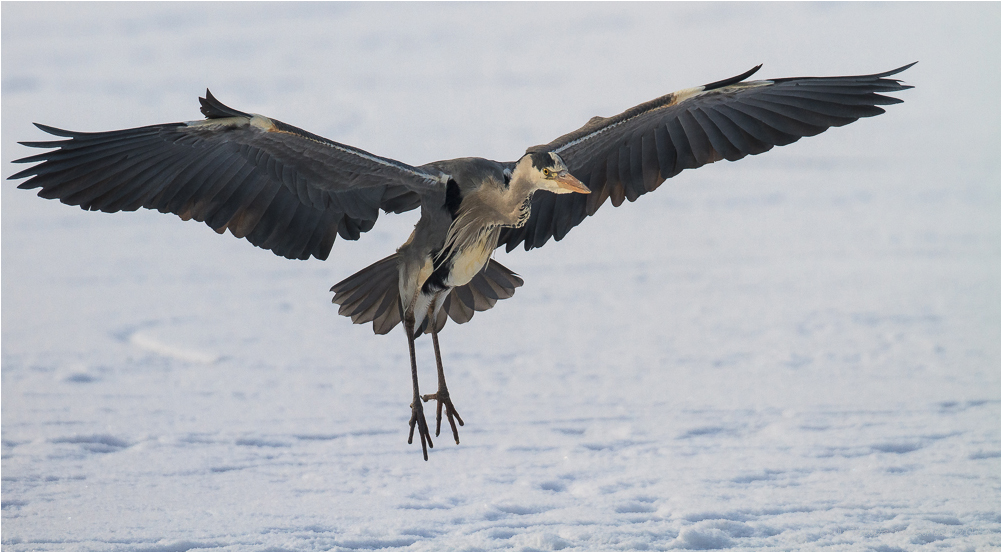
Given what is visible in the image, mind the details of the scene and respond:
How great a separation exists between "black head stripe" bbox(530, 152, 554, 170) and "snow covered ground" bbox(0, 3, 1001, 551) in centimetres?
203

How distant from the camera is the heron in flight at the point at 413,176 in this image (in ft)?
14.1

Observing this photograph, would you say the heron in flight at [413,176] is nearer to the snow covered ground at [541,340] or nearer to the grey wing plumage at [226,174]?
the grey wing plumage at [226,174]

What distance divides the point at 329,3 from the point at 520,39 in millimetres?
3549

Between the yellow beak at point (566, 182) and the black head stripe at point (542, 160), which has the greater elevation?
the black head stripe at point (542, 160)

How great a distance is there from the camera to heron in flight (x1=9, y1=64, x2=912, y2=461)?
169 inches

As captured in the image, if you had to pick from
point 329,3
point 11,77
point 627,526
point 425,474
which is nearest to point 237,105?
point 11,77

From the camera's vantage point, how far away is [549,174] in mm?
4137

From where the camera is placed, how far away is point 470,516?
18.1ft

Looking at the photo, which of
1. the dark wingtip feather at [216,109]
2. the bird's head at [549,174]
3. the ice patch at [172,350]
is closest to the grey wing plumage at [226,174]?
the dark wingtip feather at [216,109]

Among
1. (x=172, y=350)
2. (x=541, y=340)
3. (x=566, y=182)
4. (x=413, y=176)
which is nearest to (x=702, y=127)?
(x=566, y=182)

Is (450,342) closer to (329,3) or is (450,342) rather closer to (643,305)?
(643,305)

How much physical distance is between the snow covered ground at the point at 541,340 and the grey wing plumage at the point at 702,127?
5.88 ft

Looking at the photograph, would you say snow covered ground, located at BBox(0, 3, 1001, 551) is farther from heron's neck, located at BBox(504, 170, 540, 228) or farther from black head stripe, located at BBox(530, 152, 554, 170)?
black head stripe, located at BBox(530, 152, 554, 170)

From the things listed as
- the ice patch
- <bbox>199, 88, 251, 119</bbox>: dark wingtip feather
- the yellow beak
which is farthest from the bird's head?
the ice patch
